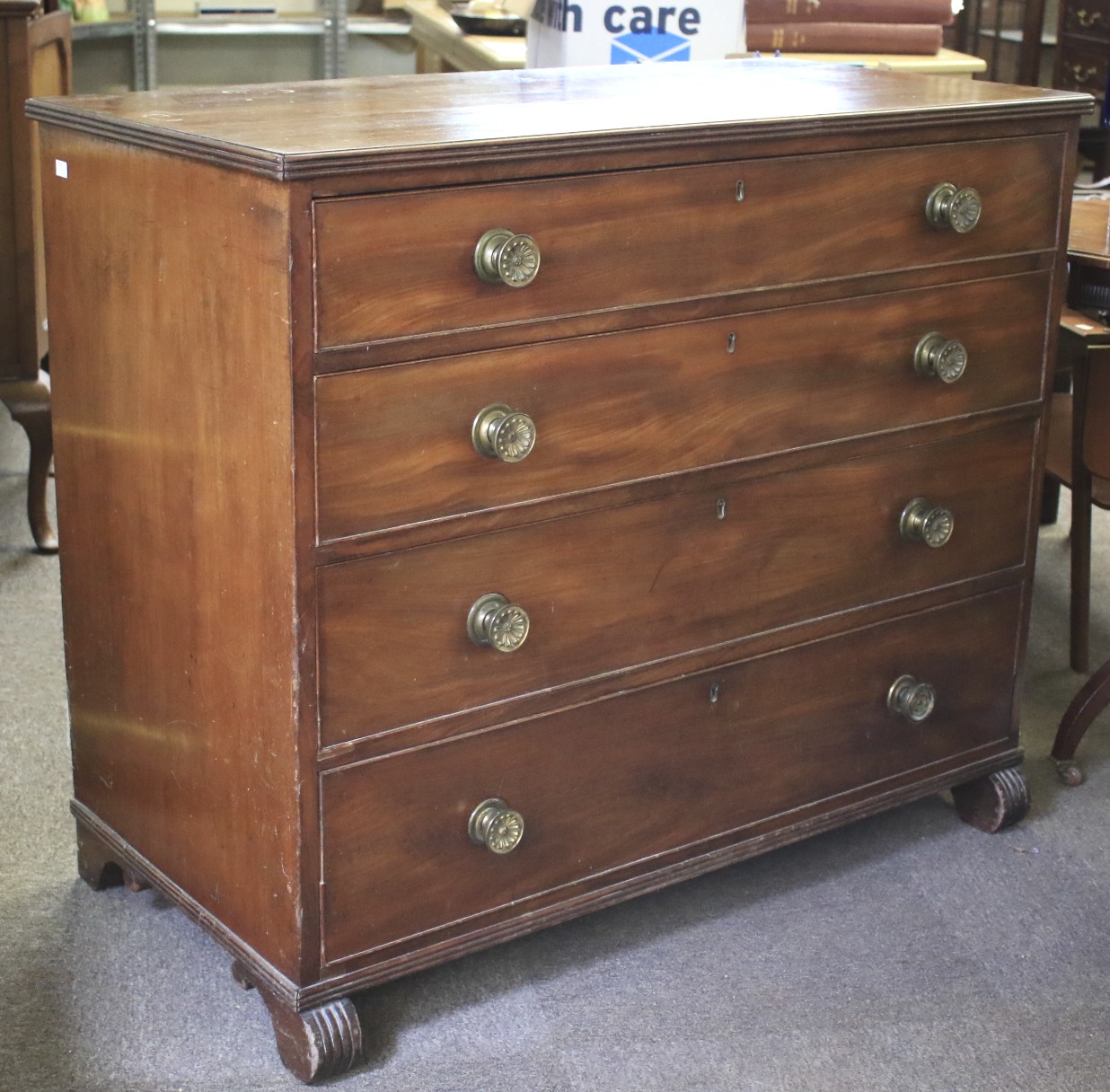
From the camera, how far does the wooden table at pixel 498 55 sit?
3539mm

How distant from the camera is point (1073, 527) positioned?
9.82 ft

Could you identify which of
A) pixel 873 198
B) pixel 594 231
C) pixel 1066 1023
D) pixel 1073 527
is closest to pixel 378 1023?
pixel 1066 1023

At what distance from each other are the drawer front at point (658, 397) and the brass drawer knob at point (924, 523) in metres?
0.12

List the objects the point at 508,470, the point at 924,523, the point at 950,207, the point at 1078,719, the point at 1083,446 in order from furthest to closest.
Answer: the point at 1083,446 < the point at 1078,719 < the point at 924,523 < the point at 950,207 < the point at 508,470

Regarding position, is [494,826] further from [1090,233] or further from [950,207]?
[1090,233]

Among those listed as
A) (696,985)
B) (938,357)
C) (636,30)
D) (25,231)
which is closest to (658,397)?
(938,357)

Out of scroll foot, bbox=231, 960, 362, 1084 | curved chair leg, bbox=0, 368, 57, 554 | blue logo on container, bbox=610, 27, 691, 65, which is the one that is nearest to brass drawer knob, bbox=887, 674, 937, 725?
scroll foot, bbox=231, 960, 362, 1084

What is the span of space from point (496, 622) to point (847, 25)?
7.55 ft

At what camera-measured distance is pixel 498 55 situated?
12.0 ft

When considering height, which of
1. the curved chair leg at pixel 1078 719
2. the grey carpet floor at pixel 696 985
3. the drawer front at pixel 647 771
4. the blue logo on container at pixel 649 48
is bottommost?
the grey carpet floor at pixel 696 985

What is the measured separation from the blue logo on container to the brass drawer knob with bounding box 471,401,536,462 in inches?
59.7

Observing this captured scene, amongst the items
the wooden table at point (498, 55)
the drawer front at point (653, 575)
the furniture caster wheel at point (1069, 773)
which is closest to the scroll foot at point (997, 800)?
the furniture caster wheel at point (1069, 773)

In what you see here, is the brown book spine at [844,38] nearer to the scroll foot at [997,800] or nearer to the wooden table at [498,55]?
the wooden table at [498,55]

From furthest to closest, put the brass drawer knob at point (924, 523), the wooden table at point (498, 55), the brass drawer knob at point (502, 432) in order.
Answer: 1. the wooden table at point (498, 55)
2. the brass drawer knob at point (924, 523)
3. the brass drawer knob at point (502, 432)
